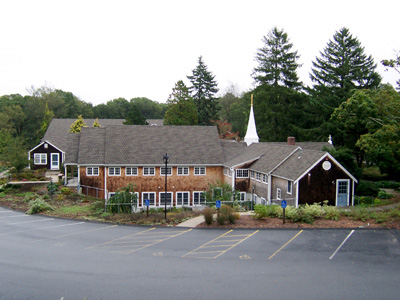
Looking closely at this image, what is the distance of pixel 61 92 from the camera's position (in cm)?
10744

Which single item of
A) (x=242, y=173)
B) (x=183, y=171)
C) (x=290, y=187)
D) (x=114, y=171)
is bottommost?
(x=290, y=187)

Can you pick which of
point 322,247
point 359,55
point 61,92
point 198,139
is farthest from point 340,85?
point 61,92

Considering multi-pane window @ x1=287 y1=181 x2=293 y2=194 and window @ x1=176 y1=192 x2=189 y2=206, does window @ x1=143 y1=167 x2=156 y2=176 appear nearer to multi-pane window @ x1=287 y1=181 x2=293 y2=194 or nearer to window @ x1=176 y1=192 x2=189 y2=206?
window @ x1=176 y1=192 x2=189 y2=206

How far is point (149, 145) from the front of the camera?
36000mm

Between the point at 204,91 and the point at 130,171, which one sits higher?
the point at 204,91

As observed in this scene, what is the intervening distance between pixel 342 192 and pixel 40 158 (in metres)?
37.4

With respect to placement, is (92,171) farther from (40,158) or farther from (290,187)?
(290,187)

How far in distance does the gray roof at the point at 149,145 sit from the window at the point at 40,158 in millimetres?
12914

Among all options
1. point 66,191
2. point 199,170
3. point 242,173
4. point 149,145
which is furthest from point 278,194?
point 66,191

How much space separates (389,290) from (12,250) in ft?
51.6

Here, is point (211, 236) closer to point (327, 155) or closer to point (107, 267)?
point (107, 267)

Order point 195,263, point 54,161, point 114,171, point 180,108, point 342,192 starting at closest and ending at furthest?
point 195,263, point 342,192, point 114,171, point 54,161, point 180,108

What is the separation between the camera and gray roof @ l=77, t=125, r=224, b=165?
33.6 meters

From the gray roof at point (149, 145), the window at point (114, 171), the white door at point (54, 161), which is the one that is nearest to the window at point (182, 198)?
the gray roof at point (149, 145)
